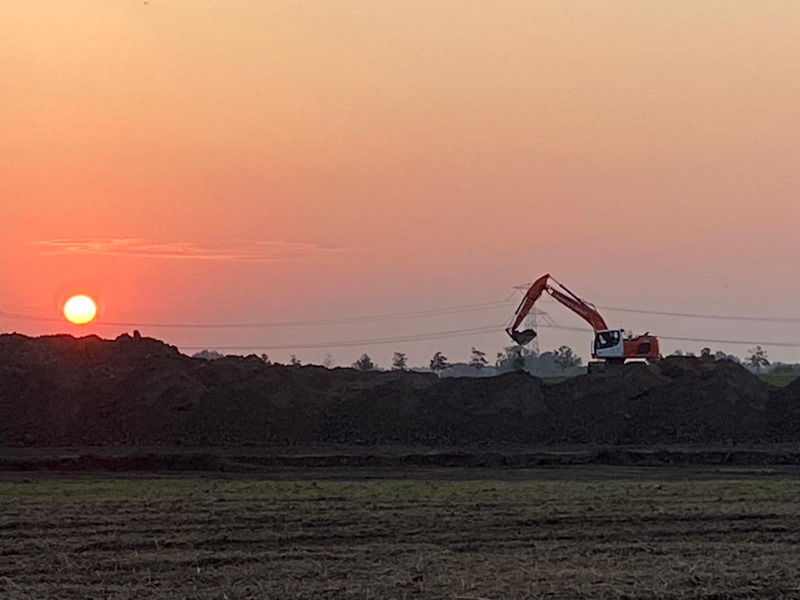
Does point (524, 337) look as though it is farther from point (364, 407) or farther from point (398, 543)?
point (398, 543)

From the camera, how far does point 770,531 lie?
17047 millimetres

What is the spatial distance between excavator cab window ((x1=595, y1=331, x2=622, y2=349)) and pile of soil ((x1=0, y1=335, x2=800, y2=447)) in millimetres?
5551

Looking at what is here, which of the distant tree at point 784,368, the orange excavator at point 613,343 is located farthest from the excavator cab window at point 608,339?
the distant tree at point 784,368

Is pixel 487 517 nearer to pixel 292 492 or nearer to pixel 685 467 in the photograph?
pixel 292 492

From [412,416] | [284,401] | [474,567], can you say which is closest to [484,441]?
[412,416]

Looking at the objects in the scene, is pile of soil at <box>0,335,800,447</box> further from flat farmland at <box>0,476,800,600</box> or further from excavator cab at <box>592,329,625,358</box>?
flat farmland at <box>0,476,800,600</box>

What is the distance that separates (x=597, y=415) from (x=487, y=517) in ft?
76.8

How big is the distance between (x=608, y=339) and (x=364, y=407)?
43.9 ft

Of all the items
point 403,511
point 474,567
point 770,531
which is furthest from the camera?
point 403,511

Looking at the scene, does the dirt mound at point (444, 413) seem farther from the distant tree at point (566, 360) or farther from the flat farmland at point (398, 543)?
the distant tree at point (566, 360)

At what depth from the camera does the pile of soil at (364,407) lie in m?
38.9

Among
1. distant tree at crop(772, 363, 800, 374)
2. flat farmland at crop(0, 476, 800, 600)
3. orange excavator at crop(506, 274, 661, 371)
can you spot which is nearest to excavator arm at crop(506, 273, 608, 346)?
orange excavator at crop(506, 274, 661, 371)

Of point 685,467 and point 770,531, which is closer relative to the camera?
point 770,531

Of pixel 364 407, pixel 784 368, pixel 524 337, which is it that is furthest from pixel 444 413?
pixel 784 368
